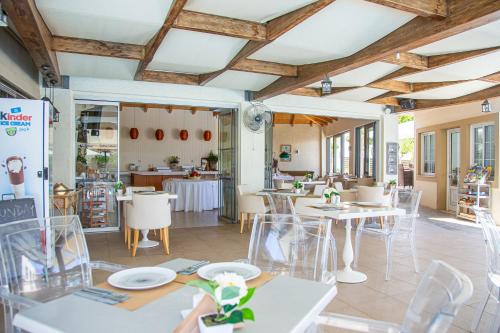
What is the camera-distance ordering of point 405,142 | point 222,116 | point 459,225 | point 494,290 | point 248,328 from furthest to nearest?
point 405,142, point 222,116, point 459,225, point 494,290, point 248,328

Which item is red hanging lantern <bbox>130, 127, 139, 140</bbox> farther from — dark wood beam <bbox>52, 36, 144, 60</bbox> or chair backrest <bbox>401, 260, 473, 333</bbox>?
chair backrest <bbox>401, 260, 473, 333</bbox>

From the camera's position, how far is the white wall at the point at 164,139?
12195 millimetres

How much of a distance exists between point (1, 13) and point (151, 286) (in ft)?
8.72

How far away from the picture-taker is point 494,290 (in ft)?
8.45

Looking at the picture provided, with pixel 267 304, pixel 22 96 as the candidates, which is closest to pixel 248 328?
pixel 267 304

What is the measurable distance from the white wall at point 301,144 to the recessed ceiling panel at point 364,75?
26.3 ft

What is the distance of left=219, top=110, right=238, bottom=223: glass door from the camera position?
7621 millimetres

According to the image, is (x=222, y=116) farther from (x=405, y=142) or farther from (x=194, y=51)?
(x=405, y=142)

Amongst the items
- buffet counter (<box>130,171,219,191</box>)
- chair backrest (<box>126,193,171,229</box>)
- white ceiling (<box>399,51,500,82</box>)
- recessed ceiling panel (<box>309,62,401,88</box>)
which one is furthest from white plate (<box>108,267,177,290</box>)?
buffet counter (<box>130,171,219,191</box>)

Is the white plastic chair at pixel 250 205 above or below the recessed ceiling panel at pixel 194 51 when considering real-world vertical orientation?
below

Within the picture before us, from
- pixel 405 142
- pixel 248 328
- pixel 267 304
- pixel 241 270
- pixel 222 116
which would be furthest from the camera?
pixel 405 142

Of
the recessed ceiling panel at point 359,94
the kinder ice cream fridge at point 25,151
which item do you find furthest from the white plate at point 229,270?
the recessed ceiling panel at point 359,94

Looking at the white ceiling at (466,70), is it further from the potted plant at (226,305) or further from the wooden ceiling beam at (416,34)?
the potted plant at (226,305)

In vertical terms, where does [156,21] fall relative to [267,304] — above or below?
above
